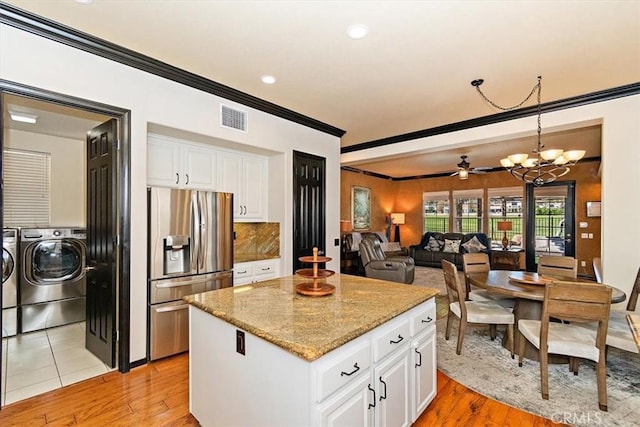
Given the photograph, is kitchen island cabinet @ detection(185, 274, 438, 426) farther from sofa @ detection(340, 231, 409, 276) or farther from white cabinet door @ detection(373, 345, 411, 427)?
sofa @ detection(340, 231, 409, 276)

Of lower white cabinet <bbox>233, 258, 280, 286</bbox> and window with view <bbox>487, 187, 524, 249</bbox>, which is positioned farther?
window with view <bbox>487, 187, 524, 249</bbox>

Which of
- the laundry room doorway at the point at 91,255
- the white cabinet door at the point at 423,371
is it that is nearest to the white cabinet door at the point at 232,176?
the laundry room doorway at the point at 91,255

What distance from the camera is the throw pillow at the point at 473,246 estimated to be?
8.23 meters

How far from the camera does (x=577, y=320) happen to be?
2.32 m

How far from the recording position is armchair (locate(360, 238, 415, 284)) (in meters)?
6.15

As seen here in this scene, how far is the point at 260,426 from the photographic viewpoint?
4.91 ft

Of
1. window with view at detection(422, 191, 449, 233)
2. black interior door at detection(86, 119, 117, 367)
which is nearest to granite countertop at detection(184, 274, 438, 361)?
black interior door at detection(86, 119, 117, 367)

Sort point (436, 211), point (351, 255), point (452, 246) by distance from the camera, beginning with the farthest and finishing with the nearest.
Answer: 1. point (436, 211)
2. point (452, 246)
3. point (351, 255)

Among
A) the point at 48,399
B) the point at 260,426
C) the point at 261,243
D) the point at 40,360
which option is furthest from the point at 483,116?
the point at 40,360

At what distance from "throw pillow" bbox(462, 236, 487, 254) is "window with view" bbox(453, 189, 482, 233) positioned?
0.70 metres

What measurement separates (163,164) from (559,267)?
186 inches

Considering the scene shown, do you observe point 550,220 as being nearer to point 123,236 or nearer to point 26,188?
point 123,236

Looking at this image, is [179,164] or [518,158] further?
[518,158]
